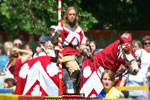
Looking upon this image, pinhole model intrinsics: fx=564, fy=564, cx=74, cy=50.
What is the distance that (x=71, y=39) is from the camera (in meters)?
10.0

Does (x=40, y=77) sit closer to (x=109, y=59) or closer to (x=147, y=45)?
(x=109, y=59)

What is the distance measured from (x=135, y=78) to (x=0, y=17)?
7.80 meters

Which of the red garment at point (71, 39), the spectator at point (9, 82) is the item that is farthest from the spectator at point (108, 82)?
the spectator at point (9, 82)

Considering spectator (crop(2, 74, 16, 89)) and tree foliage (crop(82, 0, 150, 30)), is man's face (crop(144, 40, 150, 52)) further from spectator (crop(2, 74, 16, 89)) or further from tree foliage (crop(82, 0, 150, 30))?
tree foliage (crop(82, 0, 150, 30))

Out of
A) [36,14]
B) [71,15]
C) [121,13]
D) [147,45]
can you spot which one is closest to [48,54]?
→ [71,15]

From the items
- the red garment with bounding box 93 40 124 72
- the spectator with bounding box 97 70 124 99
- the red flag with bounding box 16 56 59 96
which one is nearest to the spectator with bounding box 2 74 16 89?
the red flag with bounding box 16 56 59 96

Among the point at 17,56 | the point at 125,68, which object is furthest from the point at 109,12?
the point at 125,68

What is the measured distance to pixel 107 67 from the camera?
10234 mm

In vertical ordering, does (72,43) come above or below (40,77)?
above

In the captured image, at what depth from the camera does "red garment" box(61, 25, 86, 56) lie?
32.9 ft

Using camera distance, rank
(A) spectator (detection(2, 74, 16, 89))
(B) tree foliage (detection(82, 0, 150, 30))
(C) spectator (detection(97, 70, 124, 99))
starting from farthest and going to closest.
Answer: (B) tree foliage (detection(82, 0, 150, 30))
(A) spectator (detection(2, 74, 16, 89))
(C) spectator (detection(97, 70, 124, 99))

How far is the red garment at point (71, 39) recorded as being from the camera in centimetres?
1002

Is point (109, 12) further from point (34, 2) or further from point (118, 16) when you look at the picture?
point (34, 2)

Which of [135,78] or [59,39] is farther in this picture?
[135,78]
